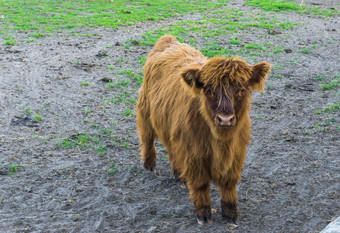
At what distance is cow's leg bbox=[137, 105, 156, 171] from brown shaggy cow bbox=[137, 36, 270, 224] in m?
0.38

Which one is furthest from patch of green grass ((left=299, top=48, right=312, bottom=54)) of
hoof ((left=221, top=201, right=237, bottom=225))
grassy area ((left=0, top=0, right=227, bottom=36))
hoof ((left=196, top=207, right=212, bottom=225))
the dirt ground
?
hoof ((left=196, top=207, right=212, bottom=225))

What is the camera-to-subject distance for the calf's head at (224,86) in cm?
338

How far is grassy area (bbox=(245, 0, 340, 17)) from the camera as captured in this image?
14281mm

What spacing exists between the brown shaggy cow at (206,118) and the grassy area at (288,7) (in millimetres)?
11188

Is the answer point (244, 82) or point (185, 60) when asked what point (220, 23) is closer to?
point (185, 60)

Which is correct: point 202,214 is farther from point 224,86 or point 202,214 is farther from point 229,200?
point 224,86

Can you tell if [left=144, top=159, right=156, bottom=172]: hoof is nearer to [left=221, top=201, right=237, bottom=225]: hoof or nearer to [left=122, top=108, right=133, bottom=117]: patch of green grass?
[left=221, top=201, right=237, bottom=225]: hoof

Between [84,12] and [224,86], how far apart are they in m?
11.2

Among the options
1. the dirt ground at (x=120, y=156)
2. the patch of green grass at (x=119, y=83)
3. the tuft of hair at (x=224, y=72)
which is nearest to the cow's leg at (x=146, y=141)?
the dirt ground at (x=120, y=156)

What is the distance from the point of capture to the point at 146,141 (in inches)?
202

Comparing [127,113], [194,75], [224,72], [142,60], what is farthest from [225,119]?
[142,60]

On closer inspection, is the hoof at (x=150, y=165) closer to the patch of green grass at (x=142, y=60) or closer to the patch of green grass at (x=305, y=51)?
the patch of green grass at (x=142, y=60)

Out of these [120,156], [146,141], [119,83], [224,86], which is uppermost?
[224,86]

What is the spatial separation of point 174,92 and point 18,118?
3250 mm
